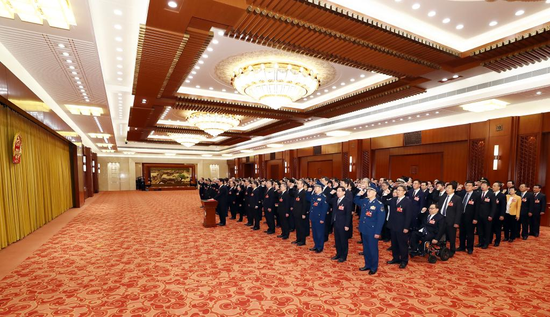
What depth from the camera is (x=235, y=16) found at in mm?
4027

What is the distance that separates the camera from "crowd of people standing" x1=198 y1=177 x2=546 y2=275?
4.72 m

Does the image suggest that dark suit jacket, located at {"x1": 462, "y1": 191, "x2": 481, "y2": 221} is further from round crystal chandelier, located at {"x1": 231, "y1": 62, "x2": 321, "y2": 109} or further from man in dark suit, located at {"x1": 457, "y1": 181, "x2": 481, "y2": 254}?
round crystal chandelier, located at {"x1": 231, "y1": 62, "x2": 321, "y2": 109}

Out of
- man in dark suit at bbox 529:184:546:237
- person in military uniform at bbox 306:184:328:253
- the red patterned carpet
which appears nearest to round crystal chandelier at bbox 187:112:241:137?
the red patterned carpet

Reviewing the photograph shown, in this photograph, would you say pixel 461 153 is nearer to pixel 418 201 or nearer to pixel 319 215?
pixel 418 201

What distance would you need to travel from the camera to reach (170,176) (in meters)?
30.3

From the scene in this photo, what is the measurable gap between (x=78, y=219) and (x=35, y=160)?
269cm

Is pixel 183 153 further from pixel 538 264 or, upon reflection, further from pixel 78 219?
pixel 538 264

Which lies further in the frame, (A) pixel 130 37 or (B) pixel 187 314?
(A) pixel 130 37

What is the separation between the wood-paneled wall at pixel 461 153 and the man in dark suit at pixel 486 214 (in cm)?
350

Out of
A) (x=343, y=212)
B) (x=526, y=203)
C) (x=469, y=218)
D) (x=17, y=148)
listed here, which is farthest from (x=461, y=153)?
(x=17, y=148)

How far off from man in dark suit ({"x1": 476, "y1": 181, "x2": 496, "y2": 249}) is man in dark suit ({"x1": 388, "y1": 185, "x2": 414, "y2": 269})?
252 cm

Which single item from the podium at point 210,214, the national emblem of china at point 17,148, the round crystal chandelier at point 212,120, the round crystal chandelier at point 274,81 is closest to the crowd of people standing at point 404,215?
the podium at point 210,214

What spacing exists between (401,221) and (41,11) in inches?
239

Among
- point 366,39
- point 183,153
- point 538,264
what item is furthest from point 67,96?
point 183,153
